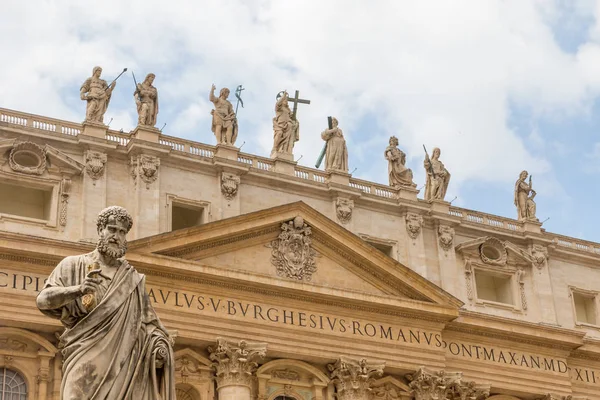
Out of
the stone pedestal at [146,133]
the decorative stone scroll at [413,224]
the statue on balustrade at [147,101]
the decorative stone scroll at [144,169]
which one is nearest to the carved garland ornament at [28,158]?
the decorative stone scroll at [144,169]

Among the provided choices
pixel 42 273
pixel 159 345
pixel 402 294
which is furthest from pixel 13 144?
pixel 159 345

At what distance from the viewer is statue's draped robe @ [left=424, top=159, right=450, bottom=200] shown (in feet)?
115

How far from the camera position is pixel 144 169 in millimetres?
29844

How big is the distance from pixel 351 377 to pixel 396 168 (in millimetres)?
7583

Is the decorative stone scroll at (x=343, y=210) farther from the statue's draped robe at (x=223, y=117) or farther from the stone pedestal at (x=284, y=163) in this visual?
the statue's draped robe at (x=223, y=117)

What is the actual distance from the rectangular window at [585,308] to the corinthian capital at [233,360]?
42.2ft

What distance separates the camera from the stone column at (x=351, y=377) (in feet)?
98.0

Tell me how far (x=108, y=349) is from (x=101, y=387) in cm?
26

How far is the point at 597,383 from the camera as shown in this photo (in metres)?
35.6

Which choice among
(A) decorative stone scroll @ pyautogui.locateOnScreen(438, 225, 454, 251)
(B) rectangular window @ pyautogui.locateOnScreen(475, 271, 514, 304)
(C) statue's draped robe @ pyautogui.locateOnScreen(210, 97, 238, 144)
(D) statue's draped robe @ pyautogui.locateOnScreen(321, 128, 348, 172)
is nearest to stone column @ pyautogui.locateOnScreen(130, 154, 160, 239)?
(C) statue's draped robe @ pyautogui.locateOnScreen(210, 97, 238, 144)

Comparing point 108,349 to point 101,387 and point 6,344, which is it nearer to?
point 101,387

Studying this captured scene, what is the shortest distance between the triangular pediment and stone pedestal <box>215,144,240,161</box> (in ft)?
6.77

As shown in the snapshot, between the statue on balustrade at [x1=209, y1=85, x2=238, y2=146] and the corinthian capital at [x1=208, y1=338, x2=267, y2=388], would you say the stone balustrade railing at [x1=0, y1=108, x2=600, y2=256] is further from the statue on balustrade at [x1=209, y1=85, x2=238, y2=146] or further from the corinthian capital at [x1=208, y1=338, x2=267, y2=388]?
the corinthian capital at [x1=208, y1=338, x2=267, y2=388]

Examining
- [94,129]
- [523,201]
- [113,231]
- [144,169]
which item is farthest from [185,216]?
[113,231]
